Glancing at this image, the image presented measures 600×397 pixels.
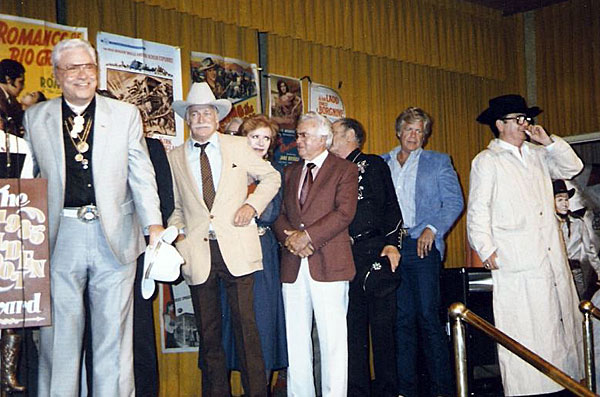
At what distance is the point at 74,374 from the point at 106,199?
2.42 ft

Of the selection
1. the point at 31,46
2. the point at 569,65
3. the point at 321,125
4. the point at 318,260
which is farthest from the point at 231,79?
the point at 569,65

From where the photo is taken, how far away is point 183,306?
5.09m

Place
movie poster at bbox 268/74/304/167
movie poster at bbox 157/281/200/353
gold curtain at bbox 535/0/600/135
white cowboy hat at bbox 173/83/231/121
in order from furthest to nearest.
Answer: gold curtain at bbox 535/0/600/135
movie poster at bbox 268/74/304/167
movie poster at bbox 157/281/200/353
white cowboy hat at bbox 173/83/231/121

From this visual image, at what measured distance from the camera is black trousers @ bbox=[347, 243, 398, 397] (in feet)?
13.4

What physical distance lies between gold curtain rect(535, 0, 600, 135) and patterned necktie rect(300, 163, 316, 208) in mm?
4642

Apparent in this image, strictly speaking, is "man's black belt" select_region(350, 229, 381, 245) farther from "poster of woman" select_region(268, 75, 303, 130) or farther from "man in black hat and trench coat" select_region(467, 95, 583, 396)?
"poster of woman" select_region(268, 75, 303, 130)

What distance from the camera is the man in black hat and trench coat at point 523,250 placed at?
385 cm

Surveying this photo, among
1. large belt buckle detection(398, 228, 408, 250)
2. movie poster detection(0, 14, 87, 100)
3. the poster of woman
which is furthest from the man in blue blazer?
movie poster detection(0, 14, 87, 100)

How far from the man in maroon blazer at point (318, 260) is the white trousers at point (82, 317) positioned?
112cm

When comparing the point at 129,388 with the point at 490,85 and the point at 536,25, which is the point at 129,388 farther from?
the point at 536,25

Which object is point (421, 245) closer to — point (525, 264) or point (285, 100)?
point (525, 264)

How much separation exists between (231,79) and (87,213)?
115 inches

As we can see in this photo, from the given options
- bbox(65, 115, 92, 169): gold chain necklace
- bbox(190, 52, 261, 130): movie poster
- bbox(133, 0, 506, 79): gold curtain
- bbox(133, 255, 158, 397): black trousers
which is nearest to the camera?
bbox(65, 115, 92, 169): gold chain necklace

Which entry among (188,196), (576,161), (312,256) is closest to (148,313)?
(188,196)
